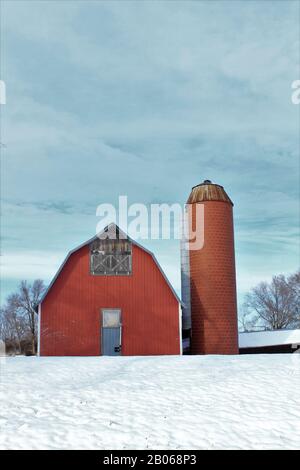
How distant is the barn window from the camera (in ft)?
66.4

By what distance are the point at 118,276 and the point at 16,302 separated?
38.3m

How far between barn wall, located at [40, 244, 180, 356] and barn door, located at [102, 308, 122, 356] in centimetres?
20

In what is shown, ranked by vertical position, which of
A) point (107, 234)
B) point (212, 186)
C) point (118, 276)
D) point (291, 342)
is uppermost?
point (212, 186)

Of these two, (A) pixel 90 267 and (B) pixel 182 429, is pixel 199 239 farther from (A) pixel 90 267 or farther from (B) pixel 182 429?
(B) pixel 182 429

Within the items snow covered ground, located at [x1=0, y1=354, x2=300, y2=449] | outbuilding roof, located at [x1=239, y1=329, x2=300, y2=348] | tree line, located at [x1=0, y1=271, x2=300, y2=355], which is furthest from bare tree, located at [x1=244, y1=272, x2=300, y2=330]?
snow covered ground, located at [x1=0, y1=354, x2=300, y2=449]

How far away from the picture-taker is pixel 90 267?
20.2 metres

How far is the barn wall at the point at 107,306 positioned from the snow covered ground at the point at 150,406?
20.5 feet

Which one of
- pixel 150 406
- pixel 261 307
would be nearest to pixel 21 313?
pixel 261 307

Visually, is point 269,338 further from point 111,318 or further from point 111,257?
point 111,257

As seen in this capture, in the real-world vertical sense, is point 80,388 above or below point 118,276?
below

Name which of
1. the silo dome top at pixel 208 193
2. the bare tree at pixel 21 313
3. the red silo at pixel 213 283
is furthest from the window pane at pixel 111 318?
the bare tree at pixel 21 313

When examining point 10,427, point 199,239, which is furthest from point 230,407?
point 199,239

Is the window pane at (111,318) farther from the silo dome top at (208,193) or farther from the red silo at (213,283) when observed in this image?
the silo dome top at (208,193)

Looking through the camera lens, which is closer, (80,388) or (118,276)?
(80,388)
